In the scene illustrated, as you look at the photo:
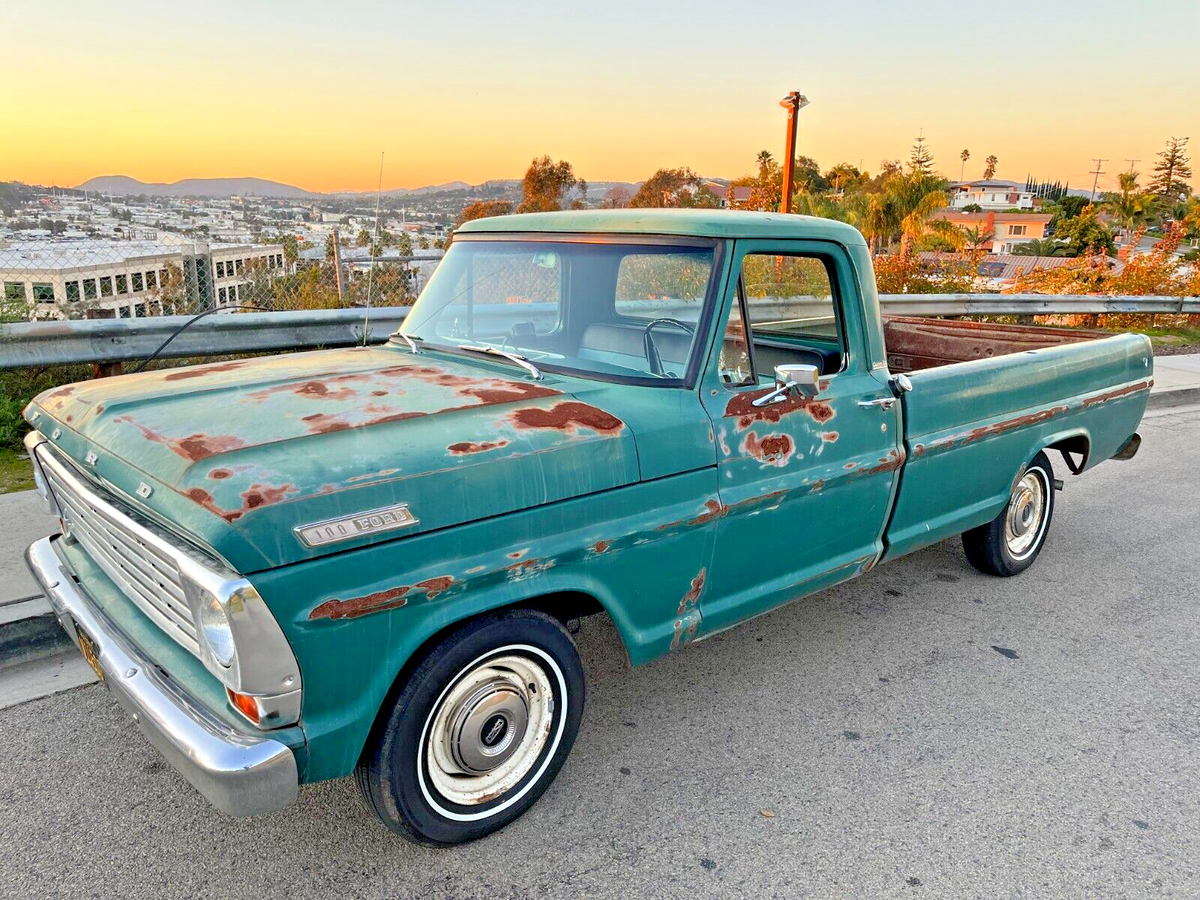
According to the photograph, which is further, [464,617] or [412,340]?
[412,340]

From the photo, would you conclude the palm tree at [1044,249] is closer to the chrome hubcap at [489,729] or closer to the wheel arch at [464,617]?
the wheel arch at [464,617]

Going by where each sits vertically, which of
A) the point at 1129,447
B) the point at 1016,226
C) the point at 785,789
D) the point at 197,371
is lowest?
the point at 785,789

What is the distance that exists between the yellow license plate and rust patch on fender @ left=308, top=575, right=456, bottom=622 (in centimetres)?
88

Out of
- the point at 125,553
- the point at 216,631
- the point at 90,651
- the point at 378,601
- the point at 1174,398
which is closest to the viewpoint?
the point at 216,631

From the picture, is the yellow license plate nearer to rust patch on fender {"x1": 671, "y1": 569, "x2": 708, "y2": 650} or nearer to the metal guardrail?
rust patch on fender {"x1": 671, "y1": 569, "x2": 708, "y2": 650}

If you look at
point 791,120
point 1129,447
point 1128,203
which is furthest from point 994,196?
point 1129,447

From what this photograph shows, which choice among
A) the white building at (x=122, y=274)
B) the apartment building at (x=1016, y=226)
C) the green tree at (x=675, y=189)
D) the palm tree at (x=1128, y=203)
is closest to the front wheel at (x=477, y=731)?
the white building at (x=122, y=274)

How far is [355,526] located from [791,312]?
237 centimetres

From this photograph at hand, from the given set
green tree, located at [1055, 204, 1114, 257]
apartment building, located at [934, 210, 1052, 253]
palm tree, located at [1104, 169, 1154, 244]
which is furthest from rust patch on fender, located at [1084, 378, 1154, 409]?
apartment building, located at [934, 210, 1052, 253]

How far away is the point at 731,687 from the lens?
3543mm

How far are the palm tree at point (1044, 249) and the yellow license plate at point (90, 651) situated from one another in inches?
3260

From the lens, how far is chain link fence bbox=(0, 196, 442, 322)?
5918mm

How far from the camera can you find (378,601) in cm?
217

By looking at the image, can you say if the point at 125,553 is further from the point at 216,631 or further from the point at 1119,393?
the point at 1119,393
